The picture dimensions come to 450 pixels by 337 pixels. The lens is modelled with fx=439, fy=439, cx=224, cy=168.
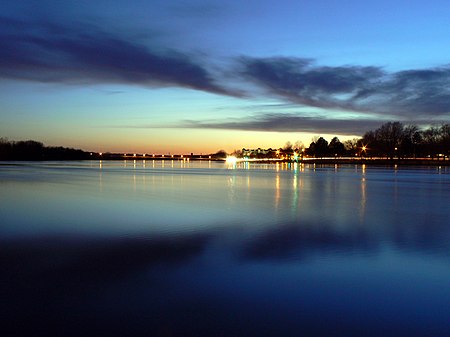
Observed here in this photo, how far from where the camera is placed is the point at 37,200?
19.5 metres

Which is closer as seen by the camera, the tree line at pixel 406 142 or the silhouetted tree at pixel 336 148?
the tree line at pixel 406 142

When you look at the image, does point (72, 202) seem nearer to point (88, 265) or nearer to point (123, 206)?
point (123, 206)

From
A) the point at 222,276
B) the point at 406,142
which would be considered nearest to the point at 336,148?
the point at 406,142

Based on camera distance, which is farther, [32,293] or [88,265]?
[88,265]

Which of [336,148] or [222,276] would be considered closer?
[222,276]

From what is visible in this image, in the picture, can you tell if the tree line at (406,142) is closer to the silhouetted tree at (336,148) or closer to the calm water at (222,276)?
the silhouetted tree at (336,148)

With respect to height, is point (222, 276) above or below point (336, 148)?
below

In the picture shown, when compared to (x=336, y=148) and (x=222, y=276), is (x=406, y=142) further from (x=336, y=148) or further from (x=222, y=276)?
(x=222, y=276)

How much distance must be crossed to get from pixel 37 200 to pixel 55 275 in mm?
13603

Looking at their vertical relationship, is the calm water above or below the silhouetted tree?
below

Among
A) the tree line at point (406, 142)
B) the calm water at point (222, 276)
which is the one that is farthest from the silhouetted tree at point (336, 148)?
the calm water at point (222, 276)

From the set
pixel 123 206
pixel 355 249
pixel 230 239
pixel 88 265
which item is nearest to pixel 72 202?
pixel 123 206

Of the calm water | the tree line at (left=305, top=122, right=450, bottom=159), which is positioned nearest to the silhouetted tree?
the tree line at (left=305, top=122, right=450, bottom=159)

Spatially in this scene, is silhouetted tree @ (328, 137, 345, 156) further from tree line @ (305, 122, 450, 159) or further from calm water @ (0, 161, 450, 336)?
calm water @ (0, 161, 450, 336)
